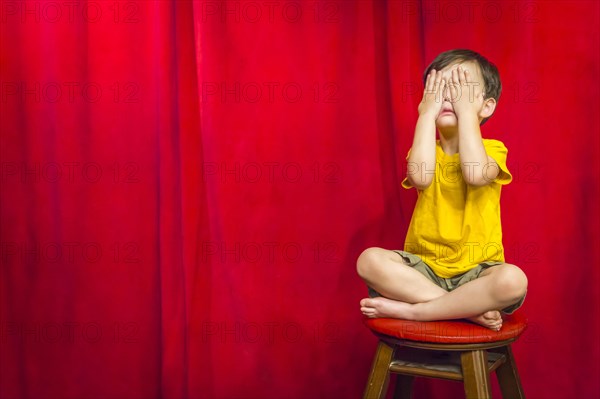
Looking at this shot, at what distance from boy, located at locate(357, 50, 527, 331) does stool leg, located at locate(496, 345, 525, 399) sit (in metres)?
0.15

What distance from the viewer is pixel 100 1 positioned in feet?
5.49

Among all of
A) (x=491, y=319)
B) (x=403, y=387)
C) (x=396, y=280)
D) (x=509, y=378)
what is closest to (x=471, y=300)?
(x=491, y=319)

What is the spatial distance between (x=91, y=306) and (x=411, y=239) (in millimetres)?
878

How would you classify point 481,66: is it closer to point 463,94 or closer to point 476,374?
point 463,94

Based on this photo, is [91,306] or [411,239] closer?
[411,239]

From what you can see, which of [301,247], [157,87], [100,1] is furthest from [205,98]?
[301,247]

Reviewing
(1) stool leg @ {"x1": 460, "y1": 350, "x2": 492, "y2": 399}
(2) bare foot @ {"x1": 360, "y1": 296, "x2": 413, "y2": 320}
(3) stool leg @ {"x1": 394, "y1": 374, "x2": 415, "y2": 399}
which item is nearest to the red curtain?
(3) stool leg @ {"x1": 394, "y1": 374, "x2": 415, "y2": 399}

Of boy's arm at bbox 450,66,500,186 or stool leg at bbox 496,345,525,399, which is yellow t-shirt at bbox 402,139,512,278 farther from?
stool leg at bbox 496,345,525,399

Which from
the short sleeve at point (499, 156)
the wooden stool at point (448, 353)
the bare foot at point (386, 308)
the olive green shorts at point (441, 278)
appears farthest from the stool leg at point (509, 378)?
the short sleeve at point (499, 156)

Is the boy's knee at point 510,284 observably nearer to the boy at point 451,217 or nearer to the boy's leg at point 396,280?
the boy at point 451,217

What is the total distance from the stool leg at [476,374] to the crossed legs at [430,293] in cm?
6

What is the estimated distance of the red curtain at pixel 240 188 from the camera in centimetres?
164

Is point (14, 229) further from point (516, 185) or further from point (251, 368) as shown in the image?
point (516, 185)

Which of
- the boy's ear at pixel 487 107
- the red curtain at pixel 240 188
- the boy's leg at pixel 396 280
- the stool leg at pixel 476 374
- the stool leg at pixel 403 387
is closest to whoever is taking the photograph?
the stool leg at pixel 476 374
